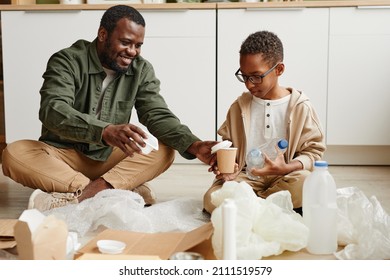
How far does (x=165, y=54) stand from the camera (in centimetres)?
319

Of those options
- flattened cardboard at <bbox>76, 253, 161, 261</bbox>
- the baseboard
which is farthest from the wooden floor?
flattened cardboard at <bbox>76, 253, 161, 261</bbox>

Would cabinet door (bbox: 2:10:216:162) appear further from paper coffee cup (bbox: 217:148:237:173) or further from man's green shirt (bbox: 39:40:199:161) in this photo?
paper coffee cup (bbox: 217:148:237:173)

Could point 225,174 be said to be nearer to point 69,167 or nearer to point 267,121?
point 267,121

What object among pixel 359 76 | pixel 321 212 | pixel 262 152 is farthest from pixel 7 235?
pixel 359 76

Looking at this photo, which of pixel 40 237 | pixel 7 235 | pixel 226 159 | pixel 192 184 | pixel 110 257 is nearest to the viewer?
pixel 40 237

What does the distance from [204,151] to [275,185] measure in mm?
261

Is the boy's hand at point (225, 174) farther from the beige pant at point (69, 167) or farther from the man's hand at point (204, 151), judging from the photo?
the beige pant at point (69, 167)

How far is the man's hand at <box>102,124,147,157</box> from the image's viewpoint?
1.76 metres

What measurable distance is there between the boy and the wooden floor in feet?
1.23

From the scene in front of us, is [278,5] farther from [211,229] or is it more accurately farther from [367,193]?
[211,229]

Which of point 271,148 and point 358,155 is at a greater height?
point 271,148

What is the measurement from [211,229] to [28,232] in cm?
40

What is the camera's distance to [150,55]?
3.20 meters

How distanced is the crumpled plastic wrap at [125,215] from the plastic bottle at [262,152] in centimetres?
22
